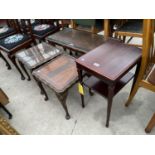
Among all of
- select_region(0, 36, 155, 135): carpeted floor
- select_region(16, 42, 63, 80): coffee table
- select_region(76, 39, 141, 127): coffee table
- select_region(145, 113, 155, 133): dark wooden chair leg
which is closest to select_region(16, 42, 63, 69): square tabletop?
select_region(16, 42, 63, 80): coffee table

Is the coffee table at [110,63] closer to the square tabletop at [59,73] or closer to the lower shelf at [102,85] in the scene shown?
the lower shelf at [102,85]

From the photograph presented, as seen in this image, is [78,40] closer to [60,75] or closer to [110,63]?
[60,75]

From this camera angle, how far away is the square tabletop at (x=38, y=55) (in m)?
1.49

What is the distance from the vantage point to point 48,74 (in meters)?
1.33

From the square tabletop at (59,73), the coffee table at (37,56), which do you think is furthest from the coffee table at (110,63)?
the coffee table at (37,56)

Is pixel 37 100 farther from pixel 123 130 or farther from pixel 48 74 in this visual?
pixel 123 130

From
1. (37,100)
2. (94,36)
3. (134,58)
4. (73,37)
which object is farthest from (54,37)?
(134,58)

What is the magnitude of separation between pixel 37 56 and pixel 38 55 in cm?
2

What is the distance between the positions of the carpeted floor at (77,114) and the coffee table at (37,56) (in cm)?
42

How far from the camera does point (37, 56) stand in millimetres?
1578

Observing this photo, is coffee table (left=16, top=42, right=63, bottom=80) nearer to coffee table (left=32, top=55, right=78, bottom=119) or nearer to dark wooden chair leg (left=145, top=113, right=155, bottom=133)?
coffee table (left=32, top=55, right=78, bottom=119)

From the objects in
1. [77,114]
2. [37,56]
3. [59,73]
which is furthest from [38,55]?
[77,114]

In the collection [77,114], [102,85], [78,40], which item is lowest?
[77,114]
